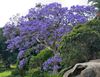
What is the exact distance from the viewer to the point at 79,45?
68.8 ft

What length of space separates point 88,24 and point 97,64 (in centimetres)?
448

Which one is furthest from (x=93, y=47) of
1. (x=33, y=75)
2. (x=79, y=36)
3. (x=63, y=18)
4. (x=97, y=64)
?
(x=33, y=75)

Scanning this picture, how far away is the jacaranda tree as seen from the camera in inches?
998

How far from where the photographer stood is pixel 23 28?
25469mm

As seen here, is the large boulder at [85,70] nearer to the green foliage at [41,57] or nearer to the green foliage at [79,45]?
the green foliage at [79,45]

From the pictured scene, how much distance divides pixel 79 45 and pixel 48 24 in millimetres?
5116

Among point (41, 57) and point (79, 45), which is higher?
point (79, 45)

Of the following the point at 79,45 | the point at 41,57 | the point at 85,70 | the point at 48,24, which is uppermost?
the point at 48,24

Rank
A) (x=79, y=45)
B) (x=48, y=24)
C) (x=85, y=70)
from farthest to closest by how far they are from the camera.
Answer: (x=48, y=24) < (x=79, y=45) < (x=85, y=70)

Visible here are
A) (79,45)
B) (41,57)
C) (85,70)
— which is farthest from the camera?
(41,57)

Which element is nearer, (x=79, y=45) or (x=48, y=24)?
(x=79, y=45)

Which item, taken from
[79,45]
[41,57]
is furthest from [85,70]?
[41,57]

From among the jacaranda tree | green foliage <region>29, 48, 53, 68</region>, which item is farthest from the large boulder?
green foliage <region>29, 48, 53, 68</region>

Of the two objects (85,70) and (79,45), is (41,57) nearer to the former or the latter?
(79,45)
